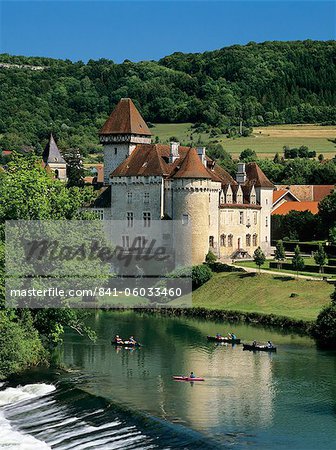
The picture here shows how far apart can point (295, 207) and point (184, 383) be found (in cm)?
6179

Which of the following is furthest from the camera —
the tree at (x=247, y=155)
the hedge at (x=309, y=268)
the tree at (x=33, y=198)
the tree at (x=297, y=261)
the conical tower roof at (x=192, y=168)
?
the tree at (x=247, y=155)

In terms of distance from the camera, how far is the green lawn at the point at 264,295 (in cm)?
7094

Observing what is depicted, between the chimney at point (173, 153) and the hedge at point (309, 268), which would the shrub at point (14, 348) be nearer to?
the hedge at point (309, 268)

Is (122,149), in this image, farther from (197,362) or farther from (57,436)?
(57,436)

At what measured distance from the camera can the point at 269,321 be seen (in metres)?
68.8

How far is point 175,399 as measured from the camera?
151 ft

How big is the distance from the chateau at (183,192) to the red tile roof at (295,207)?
32.3ft

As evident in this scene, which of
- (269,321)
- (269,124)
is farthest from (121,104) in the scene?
(269,124)

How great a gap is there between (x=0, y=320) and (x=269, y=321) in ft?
80.2

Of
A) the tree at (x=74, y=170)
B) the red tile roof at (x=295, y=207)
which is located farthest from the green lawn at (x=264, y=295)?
the tree at (x=74, y=170)

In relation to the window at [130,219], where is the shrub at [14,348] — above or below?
below

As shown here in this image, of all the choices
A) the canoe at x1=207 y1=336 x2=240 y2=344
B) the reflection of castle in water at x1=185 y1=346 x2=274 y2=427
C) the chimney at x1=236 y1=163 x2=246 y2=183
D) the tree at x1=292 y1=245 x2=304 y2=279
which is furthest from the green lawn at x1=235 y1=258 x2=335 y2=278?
the reflection of castle in water at x1=185 y1=346 x2=274 y2=427

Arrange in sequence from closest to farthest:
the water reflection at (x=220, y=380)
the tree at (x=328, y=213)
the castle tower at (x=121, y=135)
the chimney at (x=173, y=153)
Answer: the water reflection at (x=220, y=380) < the chimney at (x=173, y=153) < the tree at (x=328, y=213) < the castle tower at (x=121, y=135)

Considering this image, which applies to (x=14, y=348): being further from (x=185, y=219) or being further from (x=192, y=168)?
(x=192, y=168)
